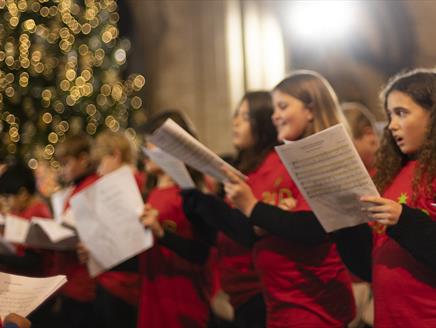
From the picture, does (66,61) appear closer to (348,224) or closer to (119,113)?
(119,113)

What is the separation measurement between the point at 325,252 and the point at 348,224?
448mm

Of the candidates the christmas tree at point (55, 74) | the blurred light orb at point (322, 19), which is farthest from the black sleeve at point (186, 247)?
the christmas tree at point (55, 74)

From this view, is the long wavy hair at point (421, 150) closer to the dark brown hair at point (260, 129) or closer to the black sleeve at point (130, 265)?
the dark brown hair at point (260, 129)

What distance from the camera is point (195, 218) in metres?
3.66

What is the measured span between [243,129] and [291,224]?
704mm

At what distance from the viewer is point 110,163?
14.5 ft

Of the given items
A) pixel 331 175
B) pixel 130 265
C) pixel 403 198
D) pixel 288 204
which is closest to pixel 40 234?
pixel 130 265

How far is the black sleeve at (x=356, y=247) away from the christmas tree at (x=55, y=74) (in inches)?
216

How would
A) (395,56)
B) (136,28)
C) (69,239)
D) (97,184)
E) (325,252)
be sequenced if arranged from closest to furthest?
(325,252), (97,184), (69,239), (395,56), (136,28)

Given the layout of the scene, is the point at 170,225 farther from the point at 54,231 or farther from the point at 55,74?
the point at 55,74

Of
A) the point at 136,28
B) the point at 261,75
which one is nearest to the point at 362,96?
the point at 261,75

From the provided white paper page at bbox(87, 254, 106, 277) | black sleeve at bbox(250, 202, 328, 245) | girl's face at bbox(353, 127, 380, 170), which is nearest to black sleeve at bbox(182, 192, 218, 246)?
white paper page at bbox(87, 254, 106, 277)

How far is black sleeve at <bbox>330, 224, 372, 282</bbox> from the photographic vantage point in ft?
8.77

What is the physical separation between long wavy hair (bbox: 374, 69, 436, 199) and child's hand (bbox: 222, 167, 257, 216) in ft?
1.55
